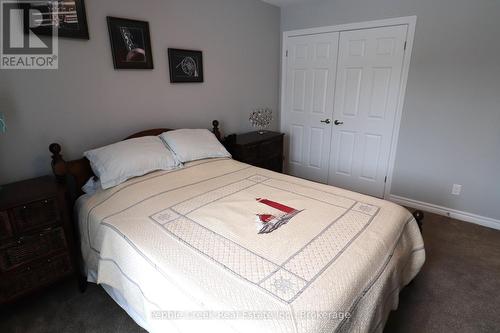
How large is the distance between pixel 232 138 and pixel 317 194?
1.38 metres

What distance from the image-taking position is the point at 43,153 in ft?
6.37

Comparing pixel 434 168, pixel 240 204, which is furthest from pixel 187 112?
pixel 434 168

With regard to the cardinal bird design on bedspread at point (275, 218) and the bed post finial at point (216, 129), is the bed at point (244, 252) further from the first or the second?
the bed post finial at point (216, 129)

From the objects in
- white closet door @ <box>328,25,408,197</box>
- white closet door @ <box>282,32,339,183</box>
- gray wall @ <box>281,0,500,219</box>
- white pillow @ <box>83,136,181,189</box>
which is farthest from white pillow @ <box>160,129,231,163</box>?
gray wall @ <box>281,0,500,219</box>

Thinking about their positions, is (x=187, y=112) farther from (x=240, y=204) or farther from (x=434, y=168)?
(x=434, y=168)

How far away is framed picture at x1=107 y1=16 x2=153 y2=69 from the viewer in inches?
84.0

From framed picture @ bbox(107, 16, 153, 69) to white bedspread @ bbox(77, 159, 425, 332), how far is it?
1011 millimetres

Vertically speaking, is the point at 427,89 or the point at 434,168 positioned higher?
the point at 427,89

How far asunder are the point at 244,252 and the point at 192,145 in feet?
4.67

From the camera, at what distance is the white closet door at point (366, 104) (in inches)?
116

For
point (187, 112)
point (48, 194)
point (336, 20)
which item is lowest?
point (48, 194)

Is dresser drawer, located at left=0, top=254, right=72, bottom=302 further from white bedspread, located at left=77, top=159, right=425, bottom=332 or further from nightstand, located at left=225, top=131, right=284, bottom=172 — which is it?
nightstand, located at left=225, top=131, right=284, bottom=172

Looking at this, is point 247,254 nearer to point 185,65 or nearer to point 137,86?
point 137,86

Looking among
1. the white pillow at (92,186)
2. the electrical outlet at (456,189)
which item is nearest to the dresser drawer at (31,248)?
the white pillow at (92,186)
